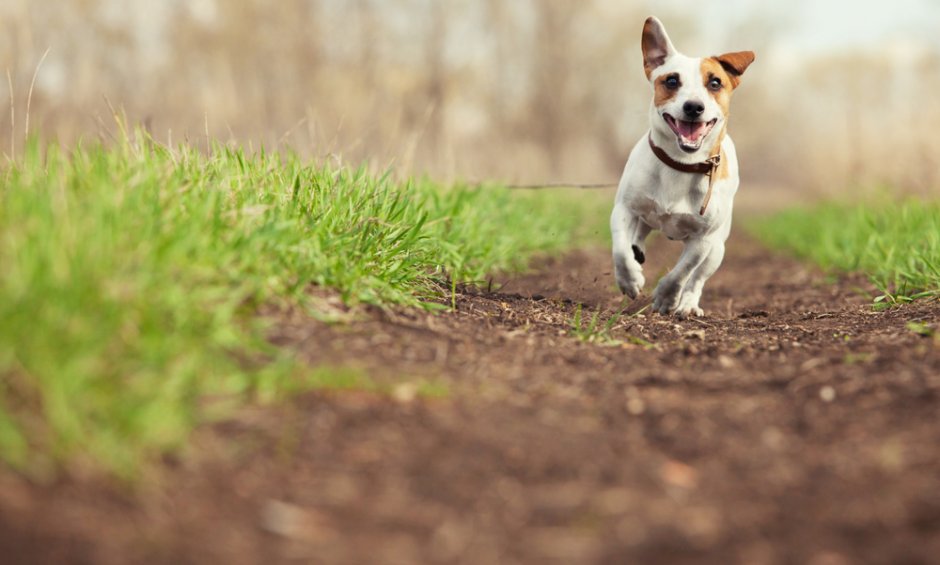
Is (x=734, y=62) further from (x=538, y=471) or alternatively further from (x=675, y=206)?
(x=538, y=471)

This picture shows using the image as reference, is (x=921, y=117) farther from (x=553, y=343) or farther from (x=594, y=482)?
(x=594, y=482)

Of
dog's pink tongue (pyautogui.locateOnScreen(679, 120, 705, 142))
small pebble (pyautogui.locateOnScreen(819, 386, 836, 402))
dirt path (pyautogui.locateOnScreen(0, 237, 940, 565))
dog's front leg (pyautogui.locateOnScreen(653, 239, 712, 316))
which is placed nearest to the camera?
dirt path (pyautogui.locateOnScreen(0, 237, 940, 565))

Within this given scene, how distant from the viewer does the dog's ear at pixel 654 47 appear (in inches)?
174

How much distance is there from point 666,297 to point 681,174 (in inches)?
25.2

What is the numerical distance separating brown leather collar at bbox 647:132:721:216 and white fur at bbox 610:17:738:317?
0.02 m

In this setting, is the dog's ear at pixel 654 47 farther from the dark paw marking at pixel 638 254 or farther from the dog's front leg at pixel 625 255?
the dark paw marking at pixel 638 254

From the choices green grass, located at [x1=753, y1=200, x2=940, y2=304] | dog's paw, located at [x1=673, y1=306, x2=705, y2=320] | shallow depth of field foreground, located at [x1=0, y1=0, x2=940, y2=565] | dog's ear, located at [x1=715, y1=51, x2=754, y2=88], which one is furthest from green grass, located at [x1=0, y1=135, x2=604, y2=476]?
green grass, located at [x1=753, y1=200, x2=940, y2=304]

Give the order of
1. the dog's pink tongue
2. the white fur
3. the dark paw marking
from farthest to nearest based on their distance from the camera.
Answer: the dark paw marking → the white fur → the dog's pink tongue

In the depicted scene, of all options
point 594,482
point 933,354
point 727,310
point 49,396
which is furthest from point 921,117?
point 49,396

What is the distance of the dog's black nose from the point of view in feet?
13.1

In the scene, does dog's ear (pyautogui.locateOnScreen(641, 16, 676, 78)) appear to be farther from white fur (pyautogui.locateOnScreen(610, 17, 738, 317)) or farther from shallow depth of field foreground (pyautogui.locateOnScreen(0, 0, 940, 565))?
shallow depth of field foreground (pyautogui.locateOnScreen(0, 0, 940, 565))

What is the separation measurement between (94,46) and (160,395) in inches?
333

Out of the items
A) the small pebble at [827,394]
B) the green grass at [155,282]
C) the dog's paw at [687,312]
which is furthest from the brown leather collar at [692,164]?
the small pebble at [827,394]

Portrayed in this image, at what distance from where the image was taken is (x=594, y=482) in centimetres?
202
